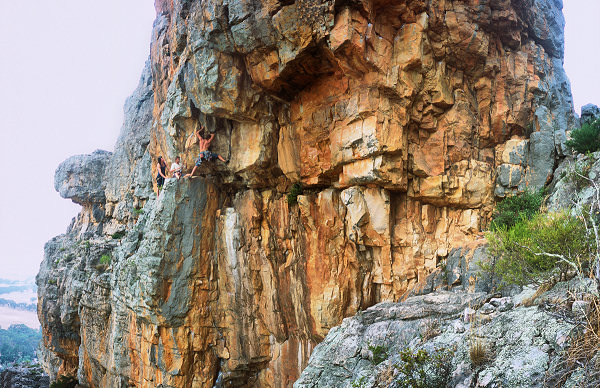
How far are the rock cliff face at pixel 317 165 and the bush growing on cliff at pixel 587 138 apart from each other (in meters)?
1.34

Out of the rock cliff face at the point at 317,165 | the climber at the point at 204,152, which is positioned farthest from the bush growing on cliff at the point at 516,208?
the climber at the point at 204,152

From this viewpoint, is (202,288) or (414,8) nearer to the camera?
(414,8)

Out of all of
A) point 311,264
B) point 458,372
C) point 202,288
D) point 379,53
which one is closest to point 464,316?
point 458,372

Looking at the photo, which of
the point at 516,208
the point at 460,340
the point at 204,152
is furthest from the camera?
the point at 204,152

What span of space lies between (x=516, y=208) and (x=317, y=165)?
8391 mm

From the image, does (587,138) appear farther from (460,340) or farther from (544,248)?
(460,340)

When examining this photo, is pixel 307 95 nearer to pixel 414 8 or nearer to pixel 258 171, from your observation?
pixel 258 171

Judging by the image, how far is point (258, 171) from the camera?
58.4 ft

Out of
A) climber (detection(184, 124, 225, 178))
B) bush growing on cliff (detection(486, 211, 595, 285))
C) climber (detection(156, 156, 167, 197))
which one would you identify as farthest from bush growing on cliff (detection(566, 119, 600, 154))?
climber (detection(156, 156, 167, 197))

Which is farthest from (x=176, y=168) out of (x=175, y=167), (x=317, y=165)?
(x=317, y=165)

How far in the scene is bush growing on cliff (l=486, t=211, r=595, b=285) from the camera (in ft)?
23.1

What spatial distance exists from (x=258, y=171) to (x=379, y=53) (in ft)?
26.0

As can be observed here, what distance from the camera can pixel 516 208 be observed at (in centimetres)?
1382

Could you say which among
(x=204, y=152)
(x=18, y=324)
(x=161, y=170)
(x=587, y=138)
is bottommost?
(x=18, y=324)
